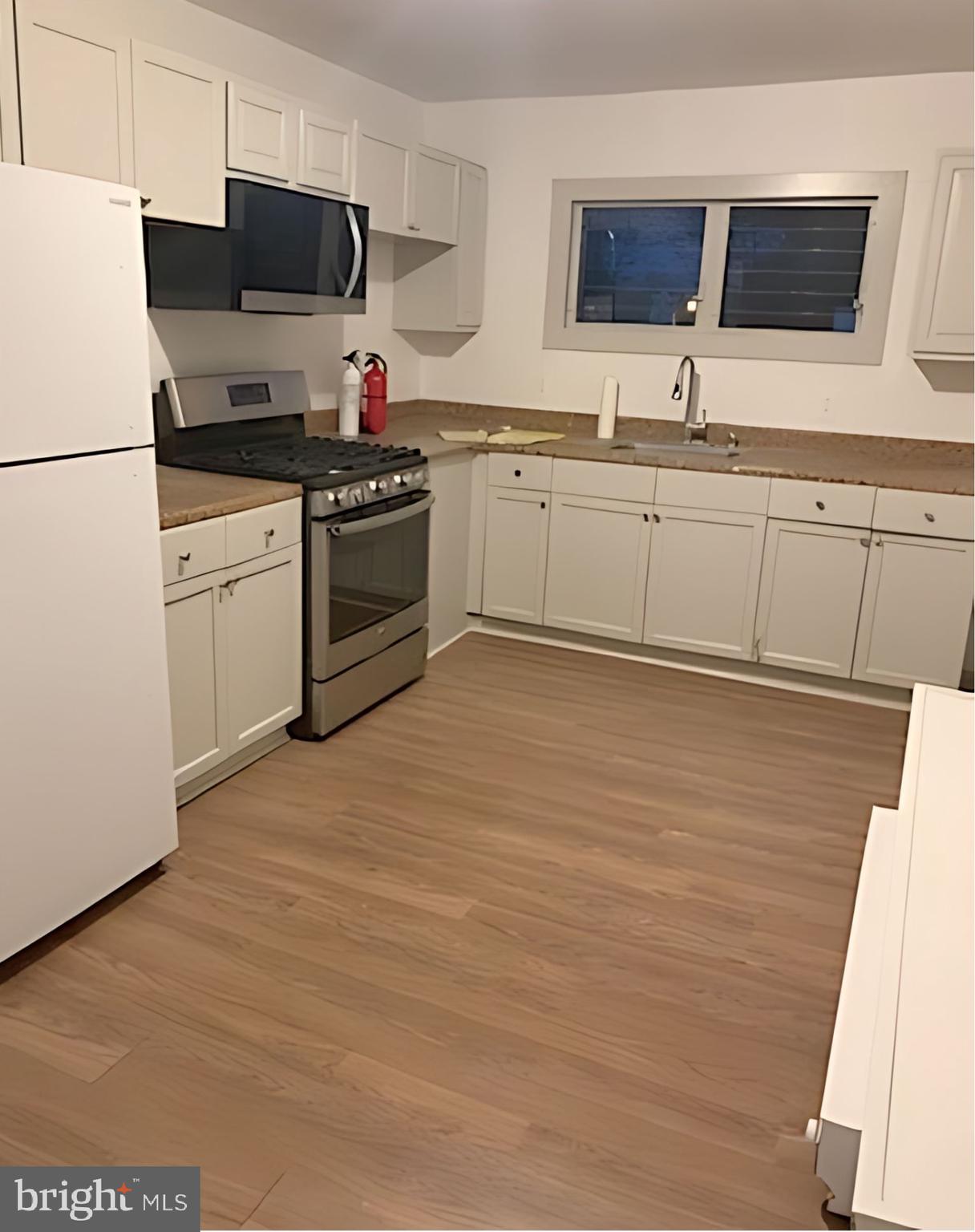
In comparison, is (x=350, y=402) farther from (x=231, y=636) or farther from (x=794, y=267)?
(x=794, y=267)

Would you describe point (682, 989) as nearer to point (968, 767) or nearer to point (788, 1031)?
point (788, 1031)

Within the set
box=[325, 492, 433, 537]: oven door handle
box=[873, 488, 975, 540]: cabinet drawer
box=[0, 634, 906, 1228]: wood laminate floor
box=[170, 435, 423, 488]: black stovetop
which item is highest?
box=[170, 435, 423, 488]: black stovetop

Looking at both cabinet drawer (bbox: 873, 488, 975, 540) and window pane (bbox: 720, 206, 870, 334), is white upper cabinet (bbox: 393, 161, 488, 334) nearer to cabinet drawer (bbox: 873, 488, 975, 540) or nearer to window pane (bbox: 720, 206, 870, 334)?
window pane (bbox: 720, 206, 870, 334)

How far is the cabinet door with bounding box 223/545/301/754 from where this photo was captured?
3012mm

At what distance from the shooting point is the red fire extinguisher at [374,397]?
444 centimetres

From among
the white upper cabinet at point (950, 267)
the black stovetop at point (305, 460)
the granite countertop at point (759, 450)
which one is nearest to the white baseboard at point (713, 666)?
the granite countertop at point (759, 450)

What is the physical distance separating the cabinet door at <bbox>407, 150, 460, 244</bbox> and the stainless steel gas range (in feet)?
3.07

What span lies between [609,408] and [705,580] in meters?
1.02

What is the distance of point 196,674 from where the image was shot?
2861mm

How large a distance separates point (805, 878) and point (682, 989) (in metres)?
→ 0.66

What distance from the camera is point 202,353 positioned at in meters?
3.69

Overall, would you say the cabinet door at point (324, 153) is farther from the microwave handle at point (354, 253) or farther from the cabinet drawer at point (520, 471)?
the cabinet drawer at point (520, 471)

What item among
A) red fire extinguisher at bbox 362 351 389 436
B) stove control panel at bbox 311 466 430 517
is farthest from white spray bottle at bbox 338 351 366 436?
stove control panel at bbox 311 466 430 517

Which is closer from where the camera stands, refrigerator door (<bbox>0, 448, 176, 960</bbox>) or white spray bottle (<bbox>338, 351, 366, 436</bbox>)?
refrigerator door (<bbox>0, 448, 176, 960</bbox>)
